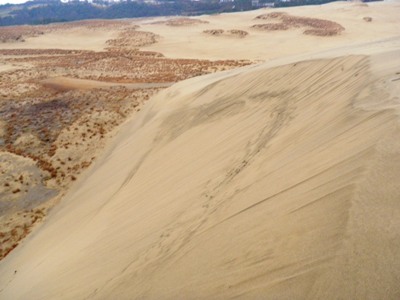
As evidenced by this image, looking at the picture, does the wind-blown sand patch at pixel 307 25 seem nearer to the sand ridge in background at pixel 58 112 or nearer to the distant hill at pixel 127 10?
the sand ridge in background at pixel 58 112

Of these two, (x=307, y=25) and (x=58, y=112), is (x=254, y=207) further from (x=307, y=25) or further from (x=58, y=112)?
(x=307, y=25)

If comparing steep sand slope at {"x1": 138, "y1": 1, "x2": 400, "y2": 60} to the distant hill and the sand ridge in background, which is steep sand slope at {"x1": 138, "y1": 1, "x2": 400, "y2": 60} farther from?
the distant hill

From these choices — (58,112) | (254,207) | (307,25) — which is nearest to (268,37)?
(307,25)

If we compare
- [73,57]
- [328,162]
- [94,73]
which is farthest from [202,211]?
[73,57]

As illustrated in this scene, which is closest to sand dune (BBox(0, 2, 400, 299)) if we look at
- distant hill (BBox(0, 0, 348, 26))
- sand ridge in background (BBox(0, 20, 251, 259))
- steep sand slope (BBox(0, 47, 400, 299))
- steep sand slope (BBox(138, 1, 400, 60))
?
steep sand slope (BBox(0, 47, 400, 299))

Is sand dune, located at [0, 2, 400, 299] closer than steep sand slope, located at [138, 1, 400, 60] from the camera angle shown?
Yes

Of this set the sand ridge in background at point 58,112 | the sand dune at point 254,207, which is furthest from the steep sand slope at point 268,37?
the sand dune at point 254,207

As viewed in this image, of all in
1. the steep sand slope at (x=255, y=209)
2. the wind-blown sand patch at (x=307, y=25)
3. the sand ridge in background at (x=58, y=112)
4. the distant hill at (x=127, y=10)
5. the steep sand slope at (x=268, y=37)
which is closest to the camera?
the steep sand slope at (x=255, y=209)
